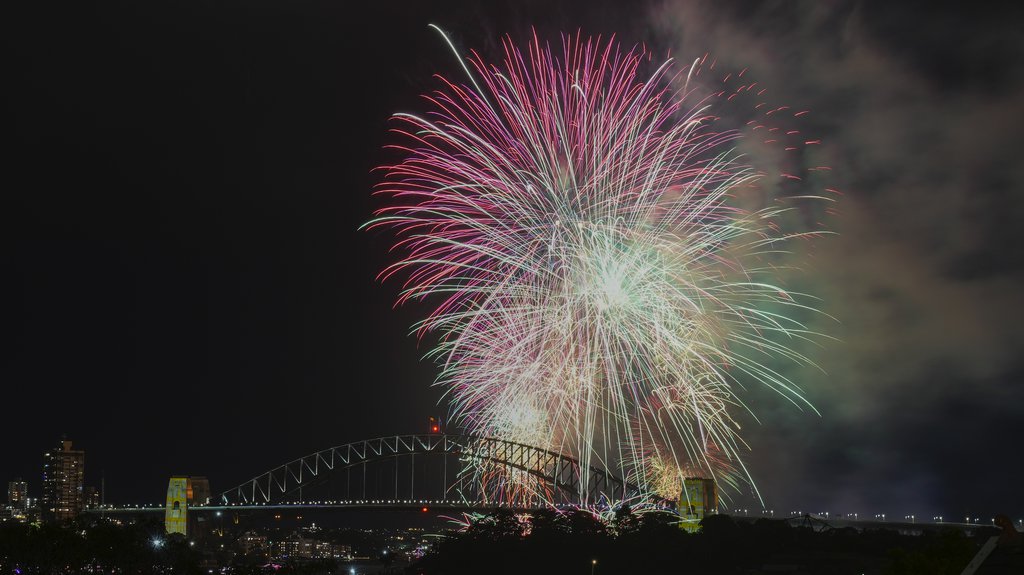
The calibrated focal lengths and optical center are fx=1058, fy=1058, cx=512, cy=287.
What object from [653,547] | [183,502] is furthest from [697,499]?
[183,502]

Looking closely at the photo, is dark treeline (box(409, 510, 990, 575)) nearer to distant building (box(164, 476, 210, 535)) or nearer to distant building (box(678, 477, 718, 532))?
distant building (box(678, 477, 718, 532))

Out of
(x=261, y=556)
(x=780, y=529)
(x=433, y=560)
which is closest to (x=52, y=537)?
(x=433, y=560)

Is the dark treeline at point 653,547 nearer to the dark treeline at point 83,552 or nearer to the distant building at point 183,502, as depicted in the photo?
the dark treeline at point 83,552

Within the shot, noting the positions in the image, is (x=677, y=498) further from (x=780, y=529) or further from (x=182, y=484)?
(x=182, y=484)

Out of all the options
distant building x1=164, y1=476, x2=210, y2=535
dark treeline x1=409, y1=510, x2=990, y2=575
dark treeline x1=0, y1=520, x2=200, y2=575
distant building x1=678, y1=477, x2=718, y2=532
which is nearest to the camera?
dark treeline x1=0, y1=520, x2=200, y2=575

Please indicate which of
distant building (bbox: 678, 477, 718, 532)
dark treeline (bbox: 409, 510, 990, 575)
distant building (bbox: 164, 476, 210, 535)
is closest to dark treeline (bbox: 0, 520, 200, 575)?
dark treeline (bbox: 409, 510, 990, 575)

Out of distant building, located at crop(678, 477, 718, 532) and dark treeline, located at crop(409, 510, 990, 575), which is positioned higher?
distant building, located at crop(678, 477, 718, 532)

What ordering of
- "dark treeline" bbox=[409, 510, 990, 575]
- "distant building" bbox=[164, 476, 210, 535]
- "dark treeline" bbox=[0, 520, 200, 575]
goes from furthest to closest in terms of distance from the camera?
"distant building" bbox=[164, 476, 210, 535] → "dark treeline" bbox=[409, 510, 990, 575] → "dark treeline" bbox=[0, 520, 200, 575]

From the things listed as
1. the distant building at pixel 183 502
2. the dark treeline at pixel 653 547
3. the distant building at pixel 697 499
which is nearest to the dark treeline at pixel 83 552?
the dark treeline at pixel 653 547

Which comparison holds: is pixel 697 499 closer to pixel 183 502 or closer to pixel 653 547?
pixel 653 547
